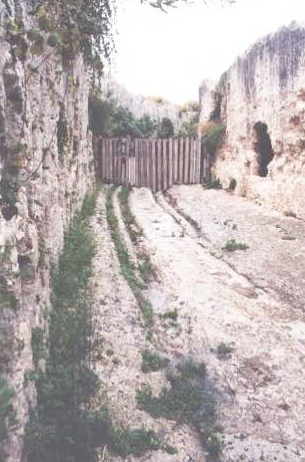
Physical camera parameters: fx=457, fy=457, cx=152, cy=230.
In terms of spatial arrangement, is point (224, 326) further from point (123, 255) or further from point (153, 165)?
point (153, 165)

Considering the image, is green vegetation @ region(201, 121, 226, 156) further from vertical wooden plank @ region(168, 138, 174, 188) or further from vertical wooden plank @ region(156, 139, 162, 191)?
vertical wooden plank @ region(156, 139, 162, 191)

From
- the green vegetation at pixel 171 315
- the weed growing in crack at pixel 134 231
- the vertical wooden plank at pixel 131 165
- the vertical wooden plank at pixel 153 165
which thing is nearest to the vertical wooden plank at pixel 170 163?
the vertical wooden plank at pixel 153 165

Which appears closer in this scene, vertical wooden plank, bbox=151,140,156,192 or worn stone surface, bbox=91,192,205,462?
worn stone surface, bbox=91,192,205,462

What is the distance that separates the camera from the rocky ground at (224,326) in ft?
13.0

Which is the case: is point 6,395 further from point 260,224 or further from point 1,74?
point 260,224

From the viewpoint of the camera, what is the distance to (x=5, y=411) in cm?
297

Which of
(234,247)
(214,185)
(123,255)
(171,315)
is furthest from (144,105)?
(171,315)

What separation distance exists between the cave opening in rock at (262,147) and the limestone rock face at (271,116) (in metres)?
0.09

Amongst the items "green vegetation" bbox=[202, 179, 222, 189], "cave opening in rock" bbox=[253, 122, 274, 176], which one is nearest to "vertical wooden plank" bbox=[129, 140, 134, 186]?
"green vegetation" bbox=[202, 179, 222, 189]

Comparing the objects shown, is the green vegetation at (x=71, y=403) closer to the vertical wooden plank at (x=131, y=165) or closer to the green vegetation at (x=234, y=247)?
the green vegetation at (x=234, y=247)

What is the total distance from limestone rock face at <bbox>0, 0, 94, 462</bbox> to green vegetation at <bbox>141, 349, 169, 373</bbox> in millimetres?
1083

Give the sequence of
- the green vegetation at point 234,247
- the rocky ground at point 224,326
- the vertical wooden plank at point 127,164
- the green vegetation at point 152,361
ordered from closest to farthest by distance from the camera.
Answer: the rocky ground at point 224,326 → the green vegetation at point 152,361 → the green vegetation at point 234,247 → the vertical wooden plank at point 127,164

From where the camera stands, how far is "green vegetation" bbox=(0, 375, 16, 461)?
2.94 m

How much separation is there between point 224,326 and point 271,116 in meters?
6.65
